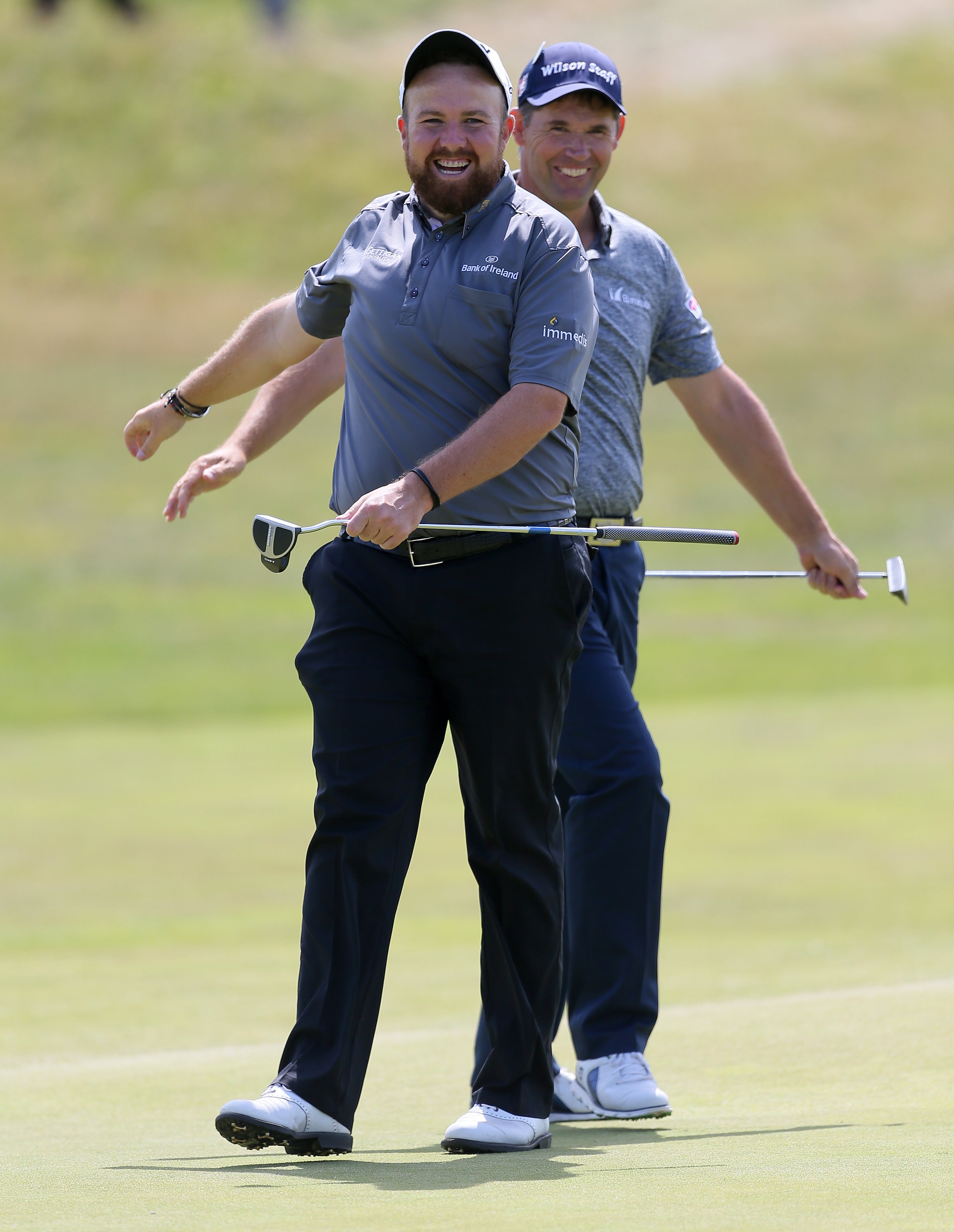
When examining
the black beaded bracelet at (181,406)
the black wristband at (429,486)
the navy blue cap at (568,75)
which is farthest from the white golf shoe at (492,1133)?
the navy blue cap at (568,75)

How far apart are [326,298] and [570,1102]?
5.26ft

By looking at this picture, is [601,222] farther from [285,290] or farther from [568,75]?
[285,290]

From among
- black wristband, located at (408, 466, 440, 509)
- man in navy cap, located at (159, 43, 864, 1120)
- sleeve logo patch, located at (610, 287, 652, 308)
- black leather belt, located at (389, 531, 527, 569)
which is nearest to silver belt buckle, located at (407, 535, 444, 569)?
black leather belt, located at (389, 531, 527, 569)

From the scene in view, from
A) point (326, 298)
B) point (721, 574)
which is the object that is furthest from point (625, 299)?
point (326, 298)

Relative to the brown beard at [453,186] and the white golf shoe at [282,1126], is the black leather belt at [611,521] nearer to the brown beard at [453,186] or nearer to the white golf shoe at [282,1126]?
the brown beard at [453,186]

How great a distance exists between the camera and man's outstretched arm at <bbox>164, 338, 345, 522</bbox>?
3.62 m

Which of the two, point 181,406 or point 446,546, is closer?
point 446,546

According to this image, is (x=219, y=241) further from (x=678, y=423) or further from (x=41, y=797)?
(x=41, y=797)

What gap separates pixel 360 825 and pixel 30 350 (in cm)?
2399

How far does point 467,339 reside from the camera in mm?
3031

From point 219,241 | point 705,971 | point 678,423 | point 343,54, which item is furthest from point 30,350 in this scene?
point 705,971

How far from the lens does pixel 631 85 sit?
36.0m

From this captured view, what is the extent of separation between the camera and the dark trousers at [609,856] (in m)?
3.73

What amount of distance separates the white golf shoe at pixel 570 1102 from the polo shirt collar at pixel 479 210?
1583mm
